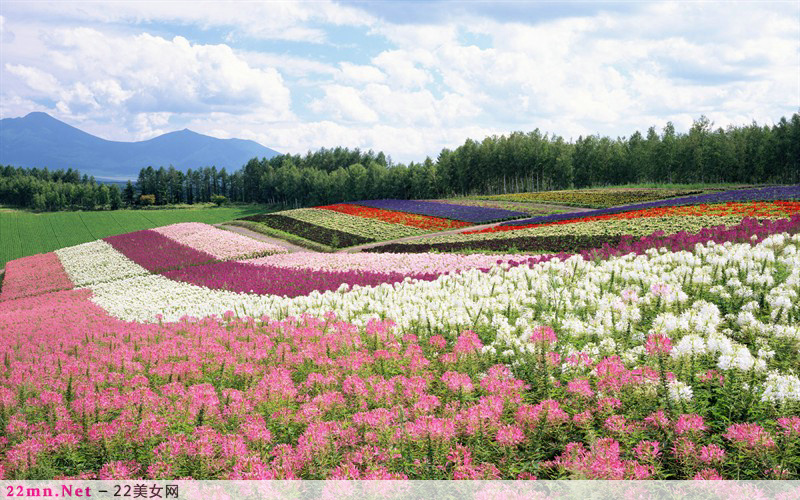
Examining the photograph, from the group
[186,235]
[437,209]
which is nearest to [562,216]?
[437,209]

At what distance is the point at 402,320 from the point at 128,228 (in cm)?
8073

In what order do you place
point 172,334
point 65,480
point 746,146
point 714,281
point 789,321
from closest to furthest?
point 65,480 < point 789,321 < point 714,281 < point 172,334 < point 746,146

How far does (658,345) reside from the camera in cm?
576

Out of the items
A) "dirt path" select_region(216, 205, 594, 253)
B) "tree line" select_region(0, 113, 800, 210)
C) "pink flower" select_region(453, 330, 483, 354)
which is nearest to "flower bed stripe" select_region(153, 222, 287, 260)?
"dirt path" select_region(216, 205, 594, 253)

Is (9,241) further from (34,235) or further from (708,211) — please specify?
(708,211)

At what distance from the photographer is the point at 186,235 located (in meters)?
46.8

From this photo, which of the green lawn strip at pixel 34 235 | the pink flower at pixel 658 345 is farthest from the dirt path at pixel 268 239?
Result: the pink flower at pixel 658 345

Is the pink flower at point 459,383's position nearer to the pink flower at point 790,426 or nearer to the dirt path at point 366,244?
the pink flower at point 790,426

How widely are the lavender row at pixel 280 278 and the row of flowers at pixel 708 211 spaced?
1805 cm

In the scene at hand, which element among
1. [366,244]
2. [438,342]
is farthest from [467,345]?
[366,244]

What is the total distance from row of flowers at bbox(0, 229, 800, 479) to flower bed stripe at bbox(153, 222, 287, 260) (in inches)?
1095

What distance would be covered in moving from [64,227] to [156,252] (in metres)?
50.2

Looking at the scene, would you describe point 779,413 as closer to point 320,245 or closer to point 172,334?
point 172,334

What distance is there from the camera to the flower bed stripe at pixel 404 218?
46094mm
